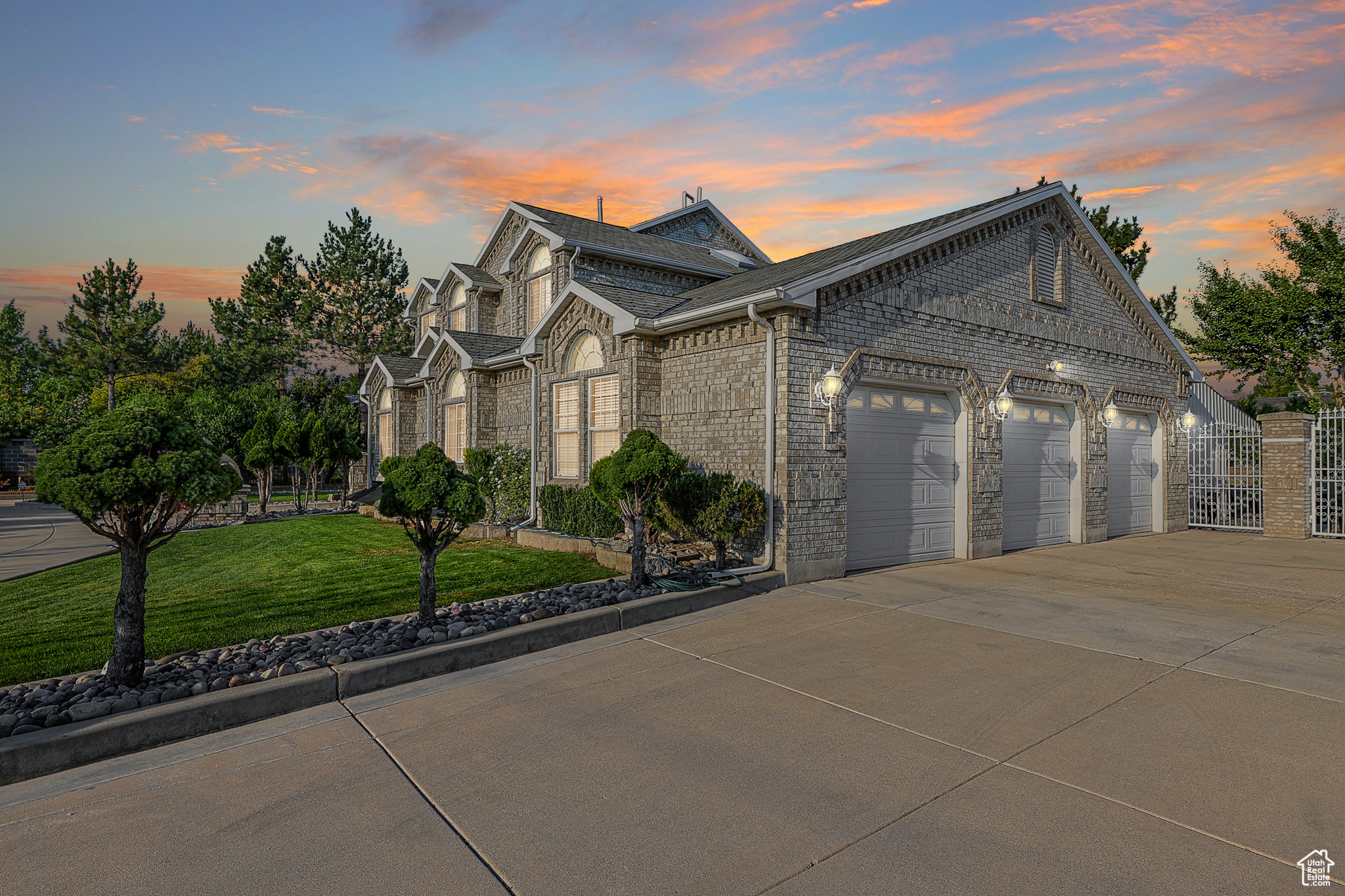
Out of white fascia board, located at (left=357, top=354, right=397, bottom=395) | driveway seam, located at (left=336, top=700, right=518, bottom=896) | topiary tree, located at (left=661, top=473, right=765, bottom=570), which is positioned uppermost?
white fascia board, located at (left=357, top=354, right=397, bottom=395)

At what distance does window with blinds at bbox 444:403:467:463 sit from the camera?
18281 mm

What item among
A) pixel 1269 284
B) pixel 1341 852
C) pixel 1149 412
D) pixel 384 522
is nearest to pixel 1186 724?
pixel 1341 852

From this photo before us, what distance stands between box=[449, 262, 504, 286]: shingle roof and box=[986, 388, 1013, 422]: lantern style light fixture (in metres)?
15.7

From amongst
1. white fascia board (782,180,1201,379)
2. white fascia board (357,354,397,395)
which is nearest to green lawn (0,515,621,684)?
white fascia board (782,180,1201,379)

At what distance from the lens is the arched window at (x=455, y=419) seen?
59.9 feet

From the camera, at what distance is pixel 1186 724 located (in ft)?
15.1

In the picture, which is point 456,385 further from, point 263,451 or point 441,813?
point 441,813

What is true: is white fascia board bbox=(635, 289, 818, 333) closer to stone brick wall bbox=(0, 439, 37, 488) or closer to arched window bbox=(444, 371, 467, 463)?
arched window bbox=(444, 371, 467, 463)

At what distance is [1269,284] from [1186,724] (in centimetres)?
3191

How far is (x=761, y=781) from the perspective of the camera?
3879 millimetres

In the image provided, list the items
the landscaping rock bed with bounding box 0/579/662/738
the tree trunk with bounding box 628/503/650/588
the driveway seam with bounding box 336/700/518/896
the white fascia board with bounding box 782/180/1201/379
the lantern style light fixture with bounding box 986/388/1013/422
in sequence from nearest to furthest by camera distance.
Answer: the driveway seam with bounding box 336/700/518/896
the landscaping rock bed with bounding box 0/579/662/738
the tree trunk with bounding box 628/503/650/588
the white fascia board with bounding box 782/180/1201/379
the lantern style light fixture with bounding box 986/388/1013/422

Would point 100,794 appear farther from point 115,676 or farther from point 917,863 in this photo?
point 917,863

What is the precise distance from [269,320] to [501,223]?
31633 millimetres

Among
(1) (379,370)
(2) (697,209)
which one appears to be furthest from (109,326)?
(2) (697,209)
